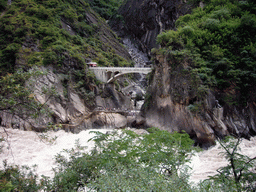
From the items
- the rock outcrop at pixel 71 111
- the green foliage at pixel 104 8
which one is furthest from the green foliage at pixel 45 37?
the green foliage at pixel 104 8

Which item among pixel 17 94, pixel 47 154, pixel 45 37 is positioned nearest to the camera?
pixel 17 94

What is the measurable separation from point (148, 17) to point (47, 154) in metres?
45.7

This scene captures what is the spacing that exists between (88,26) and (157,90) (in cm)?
2667

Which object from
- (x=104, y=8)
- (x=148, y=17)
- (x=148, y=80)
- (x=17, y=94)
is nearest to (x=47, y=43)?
(x=148, y=80)

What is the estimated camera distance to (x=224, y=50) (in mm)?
18797

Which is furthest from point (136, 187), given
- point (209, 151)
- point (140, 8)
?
point (140, 8)

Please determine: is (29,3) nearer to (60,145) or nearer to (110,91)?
(110,91)

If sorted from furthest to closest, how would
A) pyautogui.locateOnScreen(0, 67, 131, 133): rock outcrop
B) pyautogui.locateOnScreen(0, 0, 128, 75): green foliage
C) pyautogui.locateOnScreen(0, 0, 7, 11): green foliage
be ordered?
pyautogui.locateOnScreen(0, 0, 7, 11): green foliage < pyautogui.locateOnScreen(0, 0, 128, 75): green foliage < pyautogui.locateOnScreen(0, 67, 131, 133): rock outcrop

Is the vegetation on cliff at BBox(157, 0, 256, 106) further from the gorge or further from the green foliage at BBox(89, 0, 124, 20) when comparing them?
the green foliage at BBox(89, 0, 124, 20)

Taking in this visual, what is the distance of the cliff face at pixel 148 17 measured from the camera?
44.2 metres

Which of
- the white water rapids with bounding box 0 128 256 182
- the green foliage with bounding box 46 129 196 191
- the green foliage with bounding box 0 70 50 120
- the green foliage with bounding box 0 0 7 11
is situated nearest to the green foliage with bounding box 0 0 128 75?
the green foliage with bounding box 0 0 7 11

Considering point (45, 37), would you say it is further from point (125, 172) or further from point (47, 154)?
point (125, 172)

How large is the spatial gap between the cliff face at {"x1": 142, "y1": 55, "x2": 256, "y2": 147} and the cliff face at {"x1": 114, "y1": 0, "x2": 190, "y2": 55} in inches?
1019

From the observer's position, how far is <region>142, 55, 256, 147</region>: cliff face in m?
16.9
